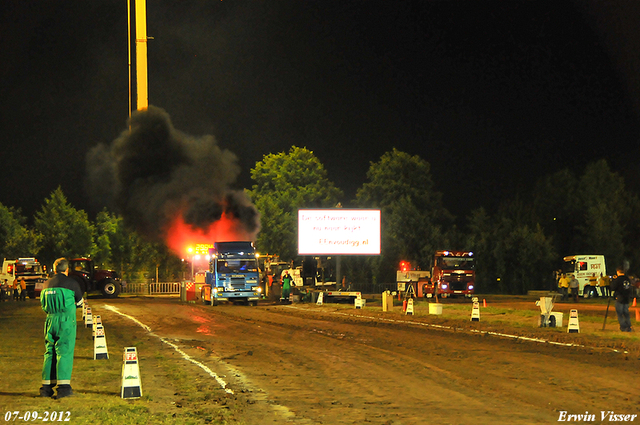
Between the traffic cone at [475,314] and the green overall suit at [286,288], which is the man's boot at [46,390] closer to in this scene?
the traffic cone at [475,314]

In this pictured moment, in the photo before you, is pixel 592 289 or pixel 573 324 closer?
pixel 573 324

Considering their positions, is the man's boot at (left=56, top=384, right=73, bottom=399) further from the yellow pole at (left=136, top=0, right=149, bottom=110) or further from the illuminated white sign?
the yellow pole at (left=136, top=0, right=149, bottom=110)

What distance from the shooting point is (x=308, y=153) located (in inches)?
3287

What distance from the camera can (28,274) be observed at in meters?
53.9

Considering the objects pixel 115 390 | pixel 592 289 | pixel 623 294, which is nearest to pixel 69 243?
pixel 592 289

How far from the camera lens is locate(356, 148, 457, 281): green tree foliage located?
70000 mm

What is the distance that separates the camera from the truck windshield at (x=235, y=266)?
38.5m

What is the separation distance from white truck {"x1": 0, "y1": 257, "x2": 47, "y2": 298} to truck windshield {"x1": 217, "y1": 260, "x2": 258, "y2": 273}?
59.1 ft

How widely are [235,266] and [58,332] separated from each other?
28817 mm

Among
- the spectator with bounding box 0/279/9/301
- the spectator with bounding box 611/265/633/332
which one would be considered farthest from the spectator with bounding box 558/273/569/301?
the spectator with bounding box 0/279/9/301

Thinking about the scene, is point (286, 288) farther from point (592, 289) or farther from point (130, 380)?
point (130, 380)

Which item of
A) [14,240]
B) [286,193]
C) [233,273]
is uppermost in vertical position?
[286,193]

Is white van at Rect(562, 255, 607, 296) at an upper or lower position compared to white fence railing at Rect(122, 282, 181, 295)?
upper

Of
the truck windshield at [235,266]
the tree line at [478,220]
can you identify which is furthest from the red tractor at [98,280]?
the tree line at [478,220]
